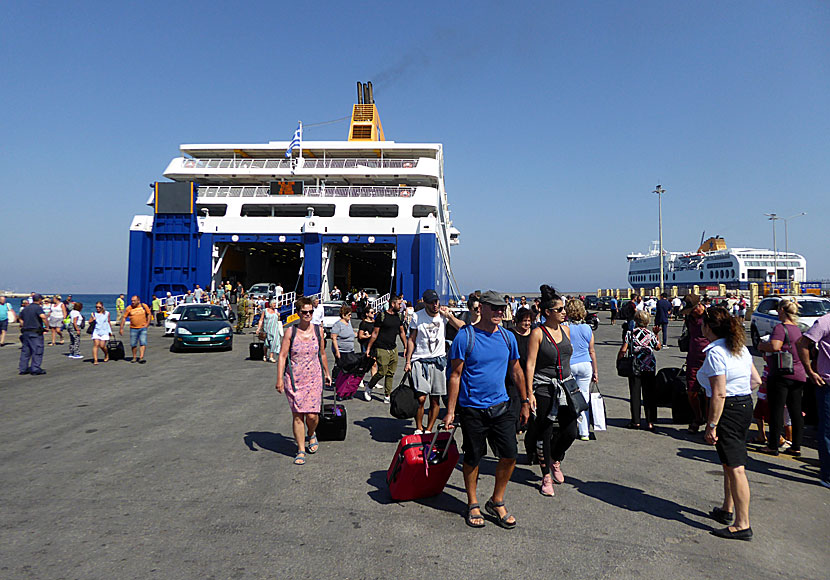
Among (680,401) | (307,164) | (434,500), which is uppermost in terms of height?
(307,164)

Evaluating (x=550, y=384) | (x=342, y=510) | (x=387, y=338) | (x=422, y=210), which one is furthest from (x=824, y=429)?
(x=422, y=210)

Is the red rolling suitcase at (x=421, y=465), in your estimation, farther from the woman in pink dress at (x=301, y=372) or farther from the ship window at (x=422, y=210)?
the ship window at (x=422, y=210)

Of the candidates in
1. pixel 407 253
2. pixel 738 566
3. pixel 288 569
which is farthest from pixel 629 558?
pixel 407 253

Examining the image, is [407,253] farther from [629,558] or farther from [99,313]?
[629,558]

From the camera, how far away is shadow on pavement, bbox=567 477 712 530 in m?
4.04

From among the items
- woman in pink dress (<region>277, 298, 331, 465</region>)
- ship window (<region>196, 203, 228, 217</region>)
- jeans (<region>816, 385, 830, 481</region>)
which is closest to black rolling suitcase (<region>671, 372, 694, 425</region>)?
jeans (<region>816, 385, 830, 481</region>)

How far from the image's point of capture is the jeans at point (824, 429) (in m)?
4.58

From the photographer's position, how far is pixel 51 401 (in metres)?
8.20

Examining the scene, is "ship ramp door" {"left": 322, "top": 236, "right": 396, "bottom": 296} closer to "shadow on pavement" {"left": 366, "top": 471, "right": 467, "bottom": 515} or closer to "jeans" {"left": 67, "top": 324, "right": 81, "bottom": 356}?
"jeans" {"left": 67, "top": 324, "right": 81, "bottom": 356}

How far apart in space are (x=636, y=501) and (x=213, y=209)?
27.4 metres

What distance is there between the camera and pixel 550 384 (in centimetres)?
446

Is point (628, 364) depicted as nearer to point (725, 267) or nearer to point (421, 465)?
point (421, 465)

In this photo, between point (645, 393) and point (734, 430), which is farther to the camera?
point (645, 393)

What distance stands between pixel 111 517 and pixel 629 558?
3625 mm
